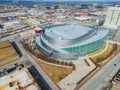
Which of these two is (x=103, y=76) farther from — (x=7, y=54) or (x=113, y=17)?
(x=113, y=17)

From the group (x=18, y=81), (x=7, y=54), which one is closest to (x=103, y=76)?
(x=18, y=81)

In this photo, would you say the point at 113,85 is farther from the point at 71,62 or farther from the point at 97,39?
the point at 97,39

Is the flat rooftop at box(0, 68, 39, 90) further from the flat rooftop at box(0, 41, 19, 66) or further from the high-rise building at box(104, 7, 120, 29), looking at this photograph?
the high-rise building at box(104, 7, 120, 29)

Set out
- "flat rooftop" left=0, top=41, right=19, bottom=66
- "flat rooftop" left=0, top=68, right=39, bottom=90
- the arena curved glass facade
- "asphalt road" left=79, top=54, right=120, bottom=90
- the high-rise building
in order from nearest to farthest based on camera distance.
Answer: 1. "flat rooftop" left=0, top=68, right=39, bottom=90
2. "asphalt road" left=79, top=54, right=120, bottom=90
3. "flat rooftop" left=0, top=41, right=19, bottom=66
4. the arena curved glass facade
5. the high-rise building

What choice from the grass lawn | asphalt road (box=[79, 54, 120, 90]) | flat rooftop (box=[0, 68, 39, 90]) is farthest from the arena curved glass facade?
flat rooftop (box=[0, 68, 39, 90])

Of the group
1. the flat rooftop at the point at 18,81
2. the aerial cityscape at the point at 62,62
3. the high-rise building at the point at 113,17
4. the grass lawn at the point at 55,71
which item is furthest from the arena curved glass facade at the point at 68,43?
the high-rise building at the point at 113,17

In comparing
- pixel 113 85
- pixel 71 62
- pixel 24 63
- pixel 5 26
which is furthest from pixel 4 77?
pixel 5 26

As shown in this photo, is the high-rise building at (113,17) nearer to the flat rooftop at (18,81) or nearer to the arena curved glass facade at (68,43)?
the arena curved glass facade at (68,43)
